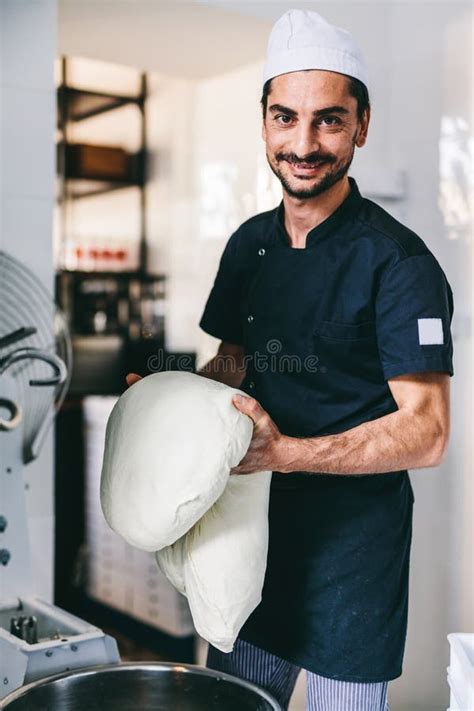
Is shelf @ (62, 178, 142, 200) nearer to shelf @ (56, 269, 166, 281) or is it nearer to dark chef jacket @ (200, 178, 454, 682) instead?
shelf @ (56, 269, 166, 281)

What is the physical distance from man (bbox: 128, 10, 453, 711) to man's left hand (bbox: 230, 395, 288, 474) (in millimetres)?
118

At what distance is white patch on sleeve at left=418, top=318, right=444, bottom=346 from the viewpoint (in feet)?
4.57

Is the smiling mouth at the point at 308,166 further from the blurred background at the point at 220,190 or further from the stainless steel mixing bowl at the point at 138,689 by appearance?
the blurred background at the point at 220,190

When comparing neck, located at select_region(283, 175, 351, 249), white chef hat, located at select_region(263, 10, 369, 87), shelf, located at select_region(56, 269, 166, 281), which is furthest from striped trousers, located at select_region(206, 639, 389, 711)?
shelf, located at select_region(56, 269, 166, 281)

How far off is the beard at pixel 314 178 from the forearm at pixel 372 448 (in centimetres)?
40

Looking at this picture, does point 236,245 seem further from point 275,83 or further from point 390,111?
point 390,111

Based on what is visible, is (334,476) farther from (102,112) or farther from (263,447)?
(102,112)

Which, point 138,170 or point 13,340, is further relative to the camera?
point 138,170

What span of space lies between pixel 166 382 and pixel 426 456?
0.43 m

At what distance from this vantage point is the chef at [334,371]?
1417 mm

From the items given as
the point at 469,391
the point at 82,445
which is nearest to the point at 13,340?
the point at 469,391

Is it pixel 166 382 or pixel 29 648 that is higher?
pixel 166 382

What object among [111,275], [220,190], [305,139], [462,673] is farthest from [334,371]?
[111,275]

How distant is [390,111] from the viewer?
269 centimetres
